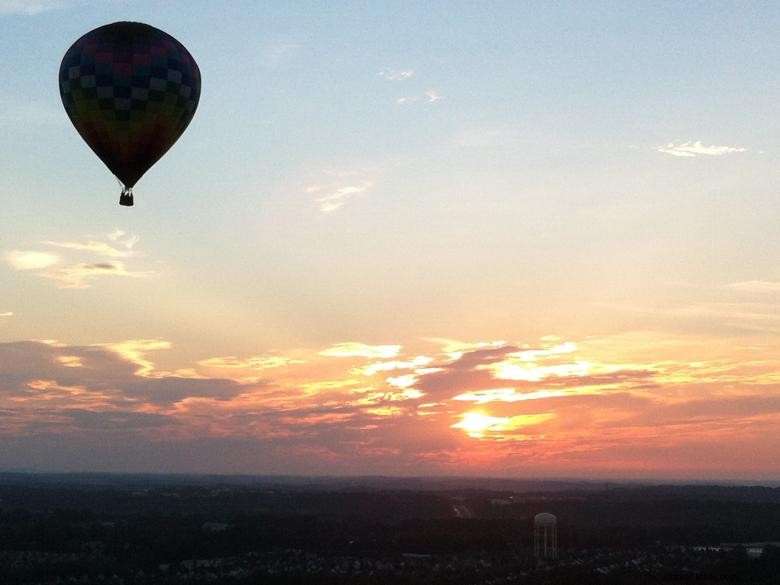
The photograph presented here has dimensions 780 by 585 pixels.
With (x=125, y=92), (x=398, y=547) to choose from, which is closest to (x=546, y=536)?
(x=398, y=547)

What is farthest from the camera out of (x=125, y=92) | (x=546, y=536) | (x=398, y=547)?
(x=398, y=547)

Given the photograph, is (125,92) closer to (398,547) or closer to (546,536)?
(546,536)

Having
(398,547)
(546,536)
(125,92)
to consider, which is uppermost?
(125,92)

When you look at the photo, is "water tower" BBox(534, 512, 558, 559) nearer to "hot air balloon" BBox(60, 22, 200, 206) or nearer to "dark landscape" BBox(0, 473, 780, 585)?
"dark landscape" BBox(0, 473, 780, 585)

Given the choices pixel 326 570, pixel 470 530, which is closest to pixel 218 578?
pixel 326 570

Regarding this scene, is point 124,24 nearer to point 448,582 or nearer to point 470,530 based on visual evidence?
point 448,582

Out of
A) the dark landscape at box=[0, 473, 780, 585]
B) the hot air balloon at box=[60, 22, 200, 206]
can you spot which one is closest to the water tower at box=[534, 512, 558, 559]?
the dark landscape at box=[0, 473, 780, 585]

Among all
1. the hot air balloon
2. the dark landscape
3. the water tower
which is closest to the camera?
the hot air balloon
